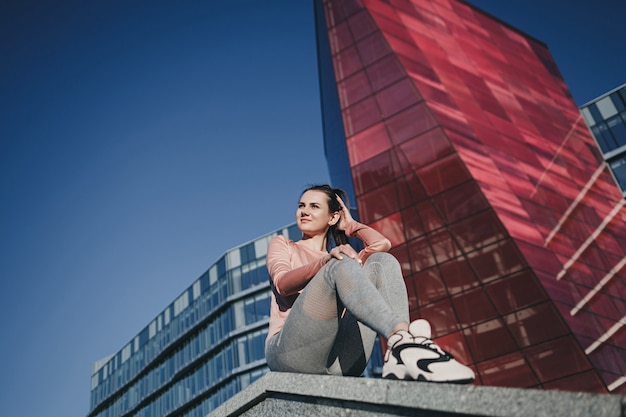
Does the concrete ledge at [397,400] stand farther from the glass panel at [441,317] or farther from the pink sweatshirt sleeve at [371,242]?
the glass panel at [441,317]

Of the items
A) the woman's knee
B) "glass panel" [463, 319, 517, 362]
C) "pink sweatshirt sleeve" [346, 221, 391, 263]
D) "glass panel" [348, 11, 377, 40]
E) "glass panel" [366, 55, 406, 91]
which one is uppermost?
"glass panel" [348, 11, 377, 40]

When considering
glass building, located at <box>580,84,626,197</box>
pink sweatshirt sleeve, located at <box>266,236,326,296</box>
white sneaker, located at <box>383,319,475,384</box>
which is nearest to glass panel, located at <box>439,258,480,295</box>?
glass building, located at <box>580,84,626,197</box>

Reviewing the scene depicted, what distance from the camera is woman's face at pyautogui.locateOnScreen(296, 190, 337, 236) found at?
12.2 ft

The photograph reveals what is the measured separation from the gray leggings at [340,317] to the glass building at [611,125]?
31.1 metres

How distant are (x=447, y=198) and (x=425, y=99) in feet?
15.3

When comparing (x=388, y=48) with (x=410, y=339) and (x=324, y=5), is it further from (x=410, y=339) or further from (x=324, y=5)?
(x=410, y=339)

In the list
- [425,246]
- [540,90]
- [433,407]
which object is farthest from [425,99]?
[433,407]

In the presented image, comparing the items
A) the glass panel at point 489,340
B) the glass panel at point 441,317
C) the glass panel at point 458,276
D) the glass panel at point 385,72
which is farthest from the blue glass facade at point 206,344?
the glass panel at point 489,340

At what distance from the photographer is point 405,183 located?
71.3 ft

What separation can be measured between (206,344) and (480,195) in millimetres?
27406

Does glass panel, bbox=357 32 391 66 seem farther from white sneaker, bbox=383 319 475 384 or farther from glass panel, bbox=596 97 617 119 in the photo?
white sneaker, bbox=383 319 475 384

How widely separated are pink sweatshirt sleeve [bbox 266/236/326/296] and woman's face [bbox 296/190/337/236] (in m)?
0.20

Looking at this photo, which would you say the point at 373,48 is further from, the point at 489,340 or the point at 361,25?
the point at 489,340

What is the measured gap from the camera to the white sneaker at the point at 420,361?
2234mm
